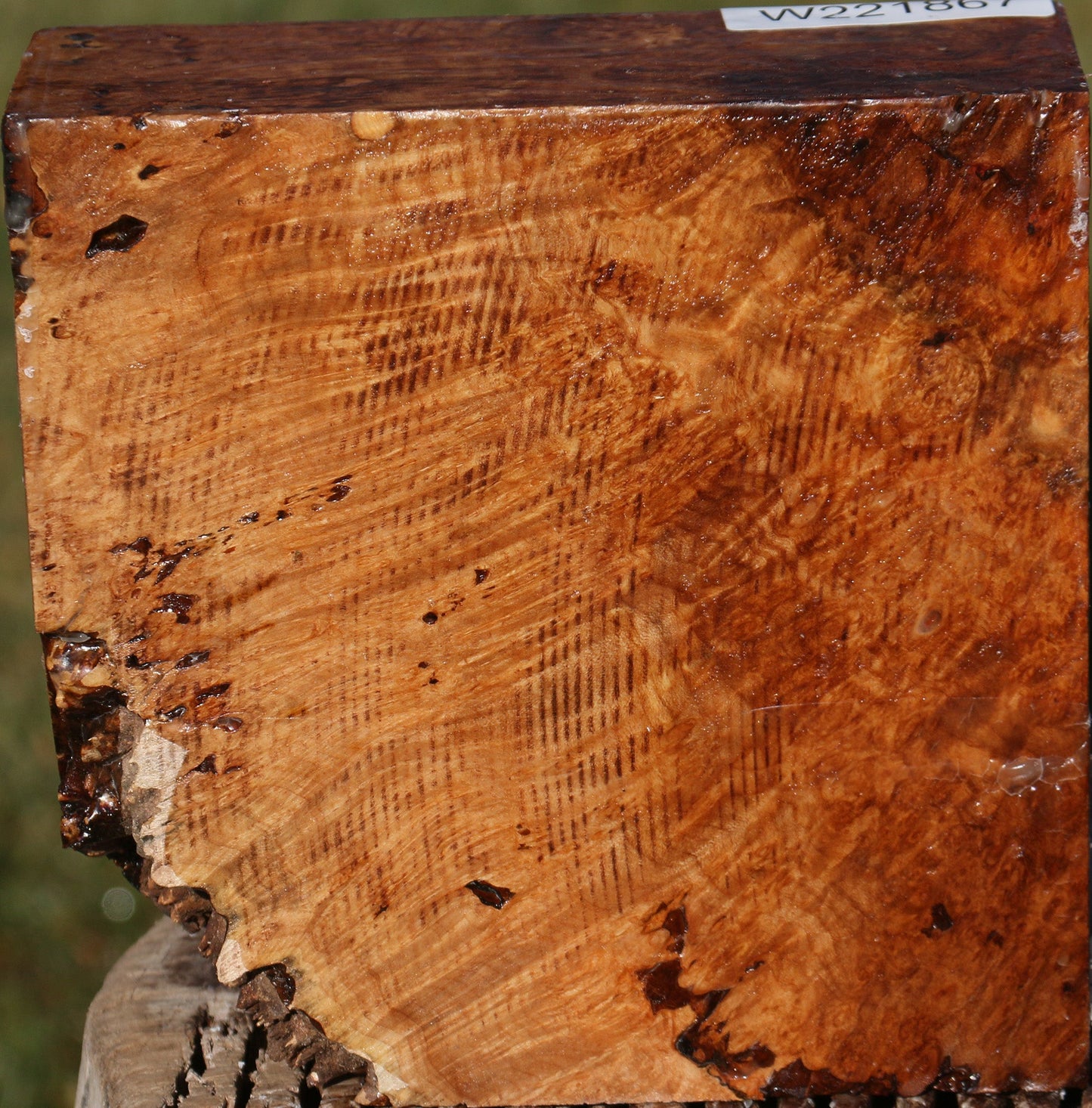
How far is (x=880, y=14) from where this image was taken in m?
1.47

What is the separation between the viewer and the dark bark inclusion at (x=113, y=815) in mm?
1349

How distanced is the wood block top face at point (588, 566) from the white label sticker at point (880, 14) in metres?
0.23

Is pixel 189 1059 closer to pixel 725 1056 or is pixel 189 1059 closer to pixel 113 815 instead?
pixel 113 815

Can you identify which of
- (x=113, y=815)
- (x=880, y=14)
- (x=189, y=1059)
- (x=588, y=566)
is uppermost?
(x=880, y=14)

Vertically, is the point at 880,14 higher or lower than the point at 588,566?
higher

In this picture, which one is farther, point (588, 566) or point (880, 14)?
point (880, 14)

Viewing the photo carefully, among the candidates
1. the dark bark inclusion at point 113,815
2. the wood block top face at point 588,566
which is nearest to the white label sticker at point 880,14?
the wood block top face at point 588,566

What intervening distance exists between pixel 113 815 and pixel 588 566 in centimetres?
60

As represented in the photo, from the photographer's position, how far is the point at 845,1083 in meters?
1.45

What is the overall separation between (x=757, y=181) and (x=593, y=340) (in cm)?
23

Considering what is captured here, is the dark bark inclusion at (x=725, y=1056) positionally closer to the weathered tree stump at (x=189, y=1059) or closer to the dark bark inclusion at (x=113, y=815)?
the weathered tree stump at (x=189, y=1059)

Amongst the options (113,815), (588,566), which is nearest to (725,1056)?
(588,566)

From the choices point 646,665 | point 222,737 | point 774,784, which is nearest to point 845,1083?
point 774,784

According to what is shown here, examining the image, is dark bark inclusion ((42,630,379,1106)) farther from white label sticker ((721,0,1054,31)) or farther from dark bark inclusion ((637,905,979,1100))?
white label sticker ((721,0,1054,31))
